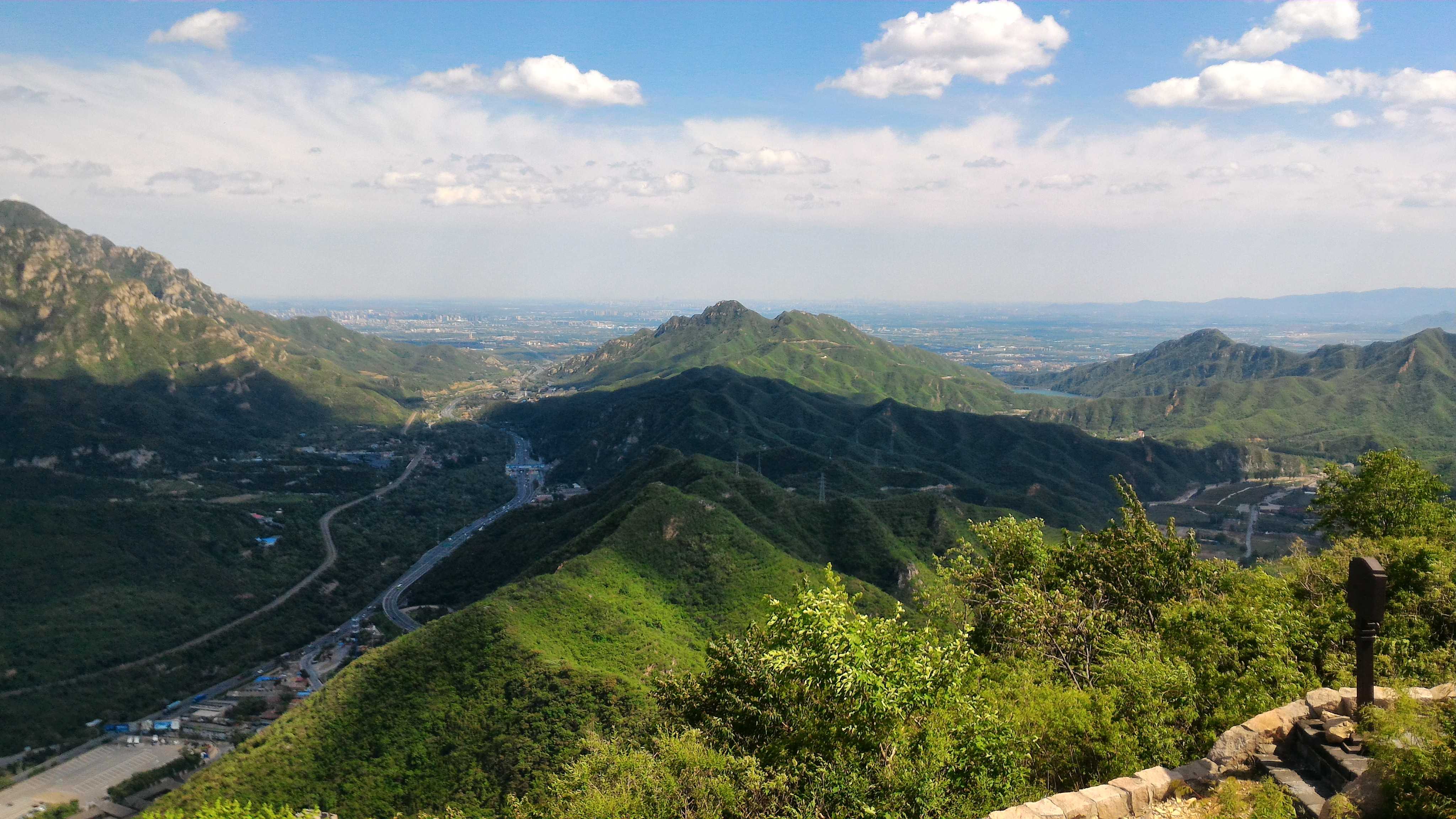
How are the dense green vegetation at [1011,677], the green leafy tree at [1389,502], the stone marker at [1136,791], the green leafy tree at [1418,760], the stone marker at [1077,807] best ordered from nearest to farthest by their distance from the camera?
the green leafy tree at [1418,760] → the stone marker at [1077,807] → the stone marker at [1136,791] → the dense green vegetation at [1011,677] → the green leafy tree at [1389,502]

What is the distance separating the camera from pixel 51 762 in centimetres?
8938

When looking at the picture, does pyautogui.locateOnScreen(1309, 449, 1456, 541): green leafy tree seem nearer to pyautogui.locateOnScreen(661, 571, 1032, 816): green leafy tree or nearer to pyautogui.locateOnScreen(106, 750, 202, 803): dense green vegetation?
pyautogui.locateOnScreen(661, 571, 1032, 816): green leafy tree

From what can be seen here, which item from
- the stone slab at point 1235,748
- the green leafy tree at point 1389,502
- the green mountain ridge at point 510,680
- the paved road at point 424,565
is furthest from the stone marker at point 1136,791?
the paved road at point 424,565

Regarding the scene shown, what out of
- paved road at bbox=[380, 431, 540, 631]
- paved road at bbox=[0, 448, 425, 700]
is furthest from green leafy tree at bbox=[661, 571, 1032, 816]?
paved road at bbox=[0, 448, 425, 700]

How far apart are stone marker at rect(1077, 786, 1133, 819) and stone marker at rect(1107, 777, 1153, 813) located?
0.05m

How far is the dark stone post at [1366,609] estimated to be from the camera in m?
15.5

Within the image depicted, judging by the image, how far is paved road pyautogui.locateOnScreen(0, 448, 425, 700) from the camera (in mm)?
99250

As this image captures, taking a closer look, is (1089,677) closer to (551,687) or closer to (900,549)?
(551,687)

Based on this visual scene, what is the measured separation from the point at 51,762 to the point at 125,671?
15.1 metres

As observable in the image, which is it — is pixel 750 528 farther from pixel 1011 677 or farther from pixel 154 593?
pixel 154 593

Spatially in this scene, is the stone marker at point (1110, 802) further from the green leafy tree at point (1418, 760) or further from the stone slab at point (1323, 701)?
the stone slab at point (1323, 701)

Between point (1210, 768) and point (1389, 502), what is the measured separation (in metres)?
34.5

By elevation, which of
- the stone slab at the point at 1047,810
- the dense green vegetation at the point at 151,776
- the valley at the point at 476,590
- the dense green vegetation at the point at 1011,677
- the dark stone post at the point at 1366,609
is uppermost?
the dark stone post at the point at 1366,609

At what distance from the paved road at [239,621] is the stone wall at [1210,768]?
13001 centimetres
